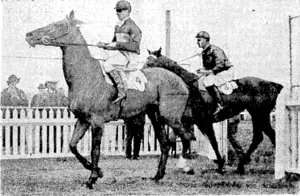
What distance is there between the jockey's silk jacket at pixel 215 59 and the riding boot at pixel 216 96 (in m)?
0.24

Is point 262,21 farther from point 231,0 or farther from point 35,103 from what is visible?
point 35,103

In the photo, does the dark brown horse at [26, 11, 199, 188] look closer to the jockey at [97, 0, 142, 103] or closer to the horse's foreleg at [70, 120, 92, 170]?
the horse's foreleg at [70, 120, 92, 170]

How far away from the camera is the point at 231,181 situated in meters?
6.32

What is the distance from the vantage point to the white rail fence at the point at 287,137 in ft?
20.4

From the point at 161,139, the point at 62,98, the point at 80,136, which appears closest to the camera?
the point at 80,136

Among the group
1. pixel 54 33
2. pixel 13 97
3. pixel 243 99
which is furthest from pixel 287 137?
pixel 13 97

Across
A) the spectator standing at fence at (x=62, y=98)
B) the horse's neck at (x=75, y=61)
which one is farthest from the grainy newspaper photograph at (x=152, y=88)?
the spectator standing at fence at (x=62, y=98)

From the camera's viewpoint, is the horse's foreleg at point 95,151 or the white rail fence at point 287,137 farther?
the white rail fence at point 287,137

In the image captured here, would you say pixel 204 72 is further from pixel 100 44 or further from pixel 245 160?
pixel 100 44

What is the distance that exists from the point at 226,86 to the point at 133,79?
60.0 inches

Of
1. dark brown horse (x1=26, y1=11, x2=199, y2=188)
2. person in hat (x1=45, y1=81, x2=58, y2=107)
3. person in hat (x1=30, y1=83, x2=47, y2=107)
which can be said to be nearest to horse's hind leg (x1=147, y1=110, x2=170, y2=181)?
dark brown horse (x1=26, y1=11, x2=199, y2=188)

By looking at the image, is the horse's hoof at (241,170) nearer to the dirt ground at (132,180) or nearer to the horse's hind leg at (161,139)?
the dirt ground at (132,180)

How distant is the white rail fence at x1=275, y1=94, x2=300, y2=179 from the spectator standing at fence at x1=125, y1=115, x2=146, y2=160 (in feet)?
8.03

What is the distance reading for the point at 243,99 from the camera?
7.14m
